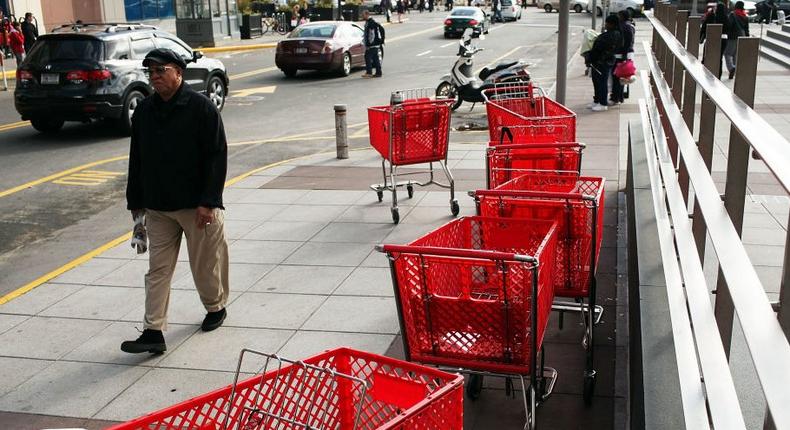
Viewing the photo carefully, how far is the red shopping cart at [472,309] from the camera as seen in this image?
13.7ft

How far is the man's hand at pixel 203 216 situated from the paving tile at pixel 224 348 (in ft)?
2.81

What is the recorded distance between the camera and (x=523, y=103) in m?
10.3

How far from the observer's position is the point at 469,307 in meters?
4.29

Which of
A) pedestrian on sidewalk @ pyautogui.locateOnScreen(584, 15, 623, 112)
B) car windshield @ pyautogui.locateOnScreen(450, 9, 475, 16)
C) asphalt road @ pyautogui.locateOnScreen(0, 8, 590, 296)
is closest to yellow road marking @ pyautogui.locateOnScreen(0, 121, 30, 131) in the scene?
asphalt road @ pyautogui.locateOnScreen(0, 8, 590, 296)

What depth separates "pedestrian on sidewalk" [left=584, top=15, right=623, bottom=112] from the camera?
1719 centimetres

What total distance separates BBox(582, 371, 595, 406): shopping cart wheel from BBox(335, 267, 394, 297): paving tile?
2423 millimetres

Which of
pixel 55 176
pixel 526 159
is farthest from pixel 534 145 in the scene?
pixel 55 176

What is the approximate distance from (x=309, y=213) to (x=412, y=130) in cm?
161

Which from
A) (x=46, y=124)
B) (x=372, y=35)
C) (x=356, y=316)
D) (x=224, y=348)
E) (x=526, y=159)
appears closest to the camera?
(x=224, y=348)

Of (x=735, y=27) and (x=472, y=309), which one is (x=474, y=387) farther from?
(x=735, y=27)

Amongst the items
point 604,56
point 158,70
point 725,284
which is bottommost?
point 604,56

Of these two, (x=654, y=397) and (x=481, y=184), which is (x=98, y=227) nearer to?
(x=481, y=184)

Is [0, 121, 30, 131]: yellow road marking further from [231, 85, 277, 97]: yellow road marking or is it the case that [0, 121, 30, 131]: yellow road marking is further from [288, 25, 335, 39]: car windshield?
[288, 25, 335, 39]: car windshield

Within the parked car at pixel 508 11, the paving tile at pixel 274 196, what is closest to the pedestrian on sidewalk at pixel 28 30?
the paving tile at pixel 274 196
